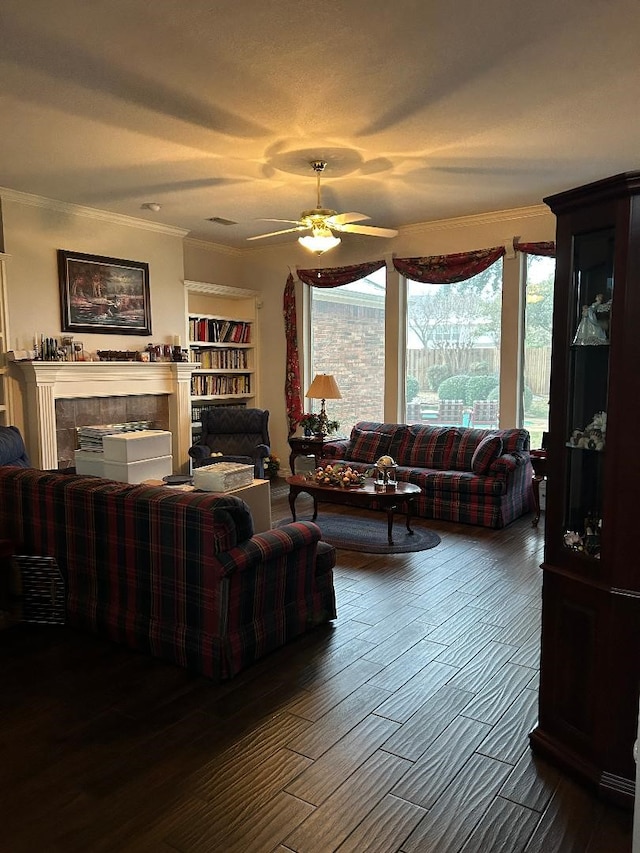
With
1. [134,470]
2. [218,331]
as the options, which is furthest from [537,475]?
[218,331]

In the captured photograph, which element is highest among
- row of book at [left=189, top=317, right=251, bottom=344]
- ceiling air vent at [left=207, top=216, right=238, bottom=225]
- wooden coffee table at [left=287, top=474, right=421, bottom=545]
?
ceiling air vent at [left=207, top=216, right=238, bottom=225]

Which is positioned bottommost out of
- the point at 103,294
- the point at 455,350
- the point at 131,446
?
the point at 131,446

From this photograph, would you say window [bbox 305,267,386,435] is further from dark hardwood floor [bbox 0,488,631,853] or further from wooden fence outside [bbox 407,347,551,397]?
dark hardwood floor [bbox 0,488,631,853]

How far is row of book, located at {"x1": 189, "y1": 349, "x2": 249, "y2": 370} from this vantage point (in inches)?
308

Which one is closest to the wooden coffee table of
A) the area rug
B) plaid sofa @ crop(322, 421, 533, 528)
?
the area rug

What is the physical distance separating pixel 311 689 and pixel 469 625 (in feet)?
3.75

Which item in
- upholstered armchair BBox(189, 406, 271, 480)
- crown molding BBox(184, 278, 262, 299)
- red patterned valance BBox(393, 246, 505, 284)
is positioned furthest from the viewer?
crown molding BBox(184, 278, 262, 299)

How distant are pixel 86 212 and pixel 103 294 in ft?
2.62

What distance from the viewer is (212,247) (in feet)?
26.1

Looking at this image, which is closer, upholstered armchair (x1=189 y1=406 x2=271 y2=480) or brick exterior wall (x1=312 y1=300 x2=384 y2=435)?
upholstered armchair (x1=189 y1=406 x2=271 y2=480)

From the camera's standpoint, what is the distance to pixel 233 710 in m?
2.67

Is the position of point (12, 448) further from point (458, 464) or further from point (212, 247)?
point (458, 464)

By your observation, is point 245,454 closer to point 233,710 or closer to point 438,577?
point 438,577

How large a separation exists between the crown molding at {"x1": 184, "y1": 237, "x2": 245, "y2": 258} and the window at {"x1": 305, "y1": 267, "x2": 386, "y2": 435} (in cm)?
122
